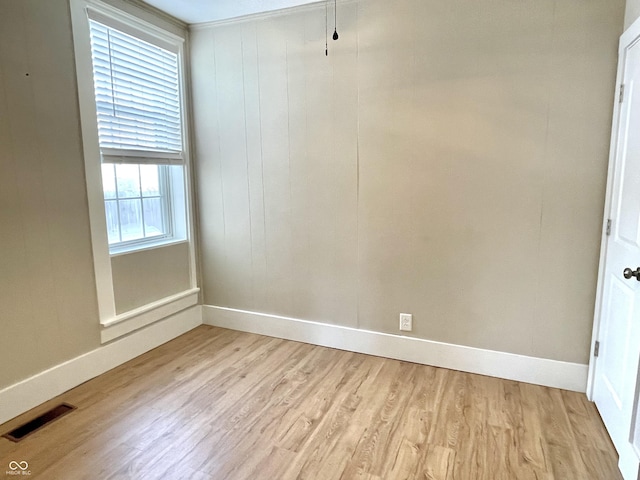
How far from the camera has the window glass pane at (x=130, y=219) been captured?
2914mm

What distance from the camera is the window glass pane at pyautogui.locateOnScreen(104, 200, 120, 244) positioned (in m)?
2.79

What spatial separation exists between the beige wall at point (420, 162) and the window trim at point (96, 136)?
27 centimetres

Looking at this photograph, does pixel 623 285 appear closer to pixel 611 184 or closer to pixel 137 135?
pixel 611 184

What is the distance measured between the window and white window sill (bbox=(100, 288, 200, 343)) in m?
0.48

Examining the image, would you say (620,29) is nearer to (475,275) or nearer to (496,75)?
(496,75)

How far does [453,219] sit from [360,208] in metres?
0.66

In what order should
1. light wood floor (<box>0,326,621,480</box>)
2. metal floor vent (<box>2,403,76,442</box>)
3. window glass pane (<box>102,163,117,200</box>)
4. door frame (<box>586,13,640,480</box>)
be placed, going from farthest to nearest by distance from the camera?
window glass pane (<box>102,163,117,200</box>) < metal floor vent (<box>2,403,76,442</box>) < door frame (<box>586,13,640,480</box>) < light wood floor (<box>0,326,621,480</box>)

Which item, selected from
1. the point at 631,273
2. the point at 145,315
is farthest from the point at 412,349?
the point at 145,315

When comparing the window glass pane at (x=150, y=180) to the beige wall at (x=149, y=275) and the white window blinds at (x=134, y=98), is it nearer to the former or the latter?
the white window blinds at (x=134, y=98)

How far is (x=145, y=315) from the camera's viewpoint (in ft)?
9.90

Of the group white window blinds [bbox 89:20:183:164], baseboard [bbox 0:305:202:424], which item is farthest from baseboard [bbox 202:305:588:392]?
white window blinds [bbox 89:20:183:164]

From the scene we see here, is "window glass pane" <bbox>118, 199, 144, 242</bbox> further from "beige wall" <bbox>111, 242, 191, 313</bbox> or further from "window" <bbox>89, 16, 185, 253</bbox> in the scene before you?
"beige wall" <bbox>111, 242, 191, 313</bbox>

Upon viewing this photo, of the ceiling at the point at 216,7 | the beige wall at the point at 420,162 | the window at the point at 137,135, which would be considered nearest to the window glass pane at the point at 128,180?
the window at the point at 137,135

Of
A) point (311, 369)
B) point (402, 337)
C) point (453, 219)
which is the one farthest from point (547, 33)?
point (311, 369)
